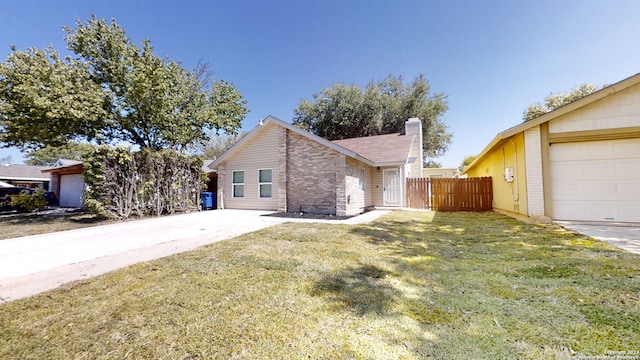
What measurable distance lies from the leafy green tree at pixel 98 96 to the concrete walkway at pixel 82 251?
8.21 m

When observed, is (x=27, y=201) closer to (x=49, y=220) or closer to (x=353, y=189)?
(x=49, y=220)

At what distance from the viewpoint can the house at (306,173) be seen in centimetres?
1074

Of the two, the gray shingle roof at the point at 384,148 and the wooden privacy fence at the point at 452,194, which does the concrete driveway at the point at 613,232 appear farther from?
the gray shingle roof at the point at 384,148

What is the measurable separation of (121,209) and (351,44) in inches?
588

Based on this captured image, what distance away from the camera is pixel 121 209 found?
9.84 meters

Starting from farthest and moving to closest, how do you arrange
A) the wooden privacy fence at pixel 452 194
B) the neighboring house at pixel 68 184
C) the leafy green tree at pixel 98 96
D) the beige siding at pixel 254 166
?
the neighboring house at pixel 68 184 → the beige siding at pixel 254 166 → the wooden privacy fence at pixel 452 194 → the leafy green tree at pixel 98 96

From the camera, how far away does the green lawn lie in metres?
1.97

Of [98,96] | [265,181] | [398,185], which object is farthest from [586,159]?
[98,96]

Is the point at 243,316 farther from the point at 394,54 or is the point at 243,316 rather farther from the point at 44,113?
the point at 394,54

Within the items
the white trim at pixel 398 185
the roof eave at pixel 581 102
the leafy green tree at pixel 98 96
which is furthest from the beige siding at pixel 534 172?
the leafy green tree at pixel 98 96

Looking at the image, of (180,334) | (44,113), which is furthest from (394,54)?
(44,113)

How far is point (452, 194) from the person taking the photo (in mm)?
12531

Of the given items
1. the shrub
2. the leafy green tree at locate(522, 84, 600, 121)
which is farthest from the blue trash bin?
the leafy green tree at locate(522, 84, 600, 121)

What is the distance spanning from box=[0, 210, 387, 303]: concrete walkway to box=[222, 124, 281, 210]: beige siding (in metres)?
4.98
